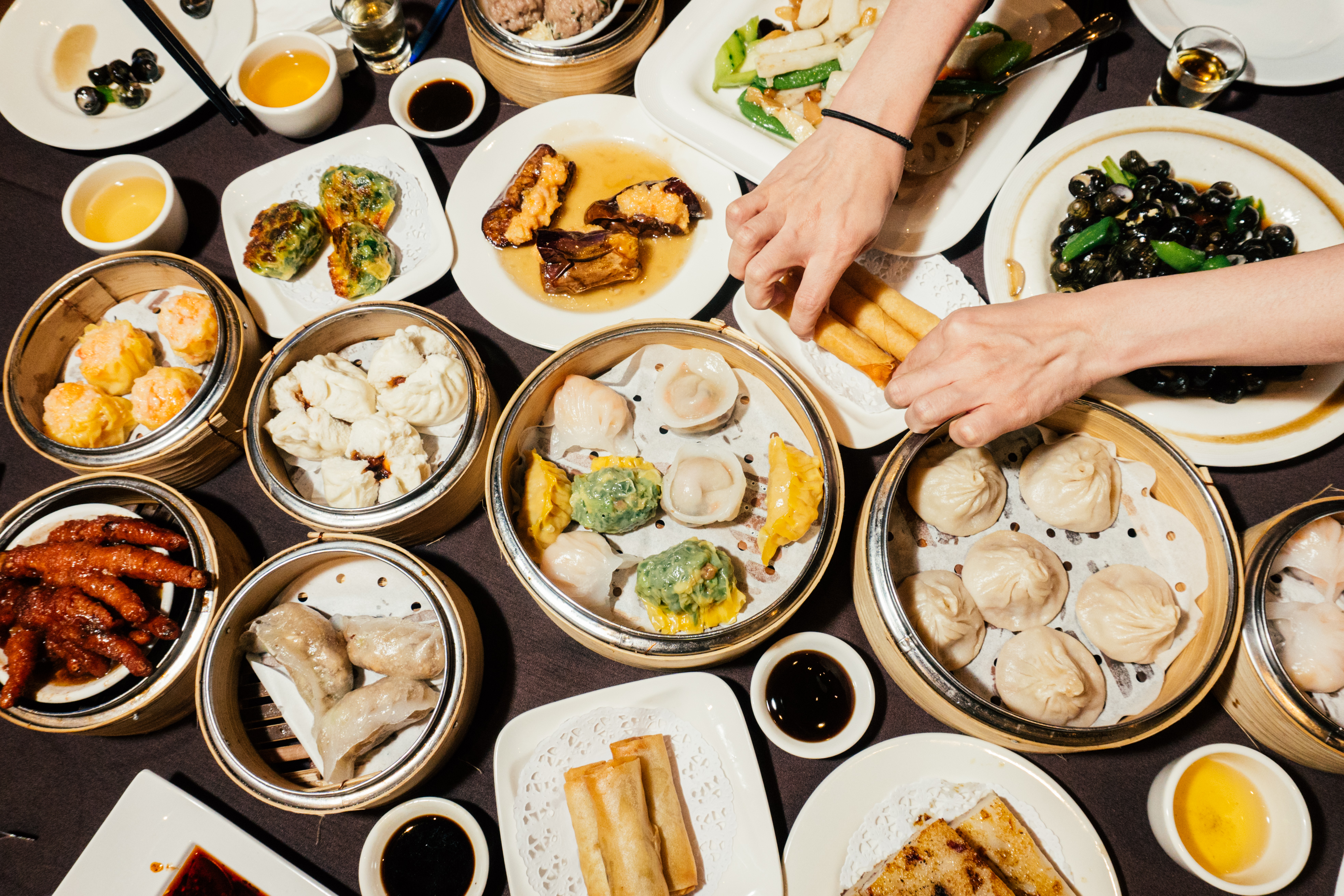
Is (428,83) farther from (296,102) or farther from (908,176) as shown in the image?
(908,176)

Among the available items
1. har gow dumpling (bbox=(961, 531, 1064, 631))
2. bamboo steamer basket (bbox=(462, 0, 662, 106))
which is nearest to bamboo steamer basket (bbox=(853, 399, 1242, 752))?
har gow dumpling (bbox=(961, 531, 1064, 631))

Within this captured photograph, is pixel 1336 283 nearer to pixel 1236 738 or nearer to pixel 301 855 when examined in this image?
pixel 1236 738

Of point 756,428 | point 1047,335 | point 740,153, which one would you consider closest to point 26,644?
point 756,428

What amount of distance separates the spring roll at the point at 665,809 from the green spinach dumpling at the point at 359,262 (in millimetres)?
1981

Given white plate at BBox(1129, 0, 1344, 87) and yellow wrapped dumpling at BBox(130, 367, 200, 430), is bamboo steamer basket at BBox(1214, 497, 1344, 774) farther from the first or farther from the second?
yellow wrapped dumpling at BBox(130, 367, 200, 430)

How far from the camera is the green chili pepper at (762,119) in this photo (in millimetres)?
2771

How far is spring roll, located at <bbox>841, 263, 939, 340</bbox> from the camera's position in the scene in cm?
248

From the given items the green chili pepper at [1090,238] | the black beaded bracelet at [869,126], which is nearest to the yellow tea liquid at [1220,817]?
the green chili pepper at [1090,238]

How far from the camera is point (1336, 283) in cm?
164

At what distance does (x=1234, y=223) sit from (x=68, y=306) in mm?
4473

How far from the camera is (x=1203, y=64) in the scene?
2.72 m

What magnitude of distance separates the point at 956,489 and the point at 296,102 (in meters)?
3.23

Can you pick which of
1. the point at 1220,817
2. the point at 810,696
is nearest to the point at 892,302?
the point at 810,696

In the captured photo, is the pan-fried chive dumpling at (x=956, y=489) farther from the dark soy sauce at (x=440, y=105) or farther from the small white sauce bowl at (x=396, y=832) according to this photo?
the dark soy sauce at (x=440, y=105)
